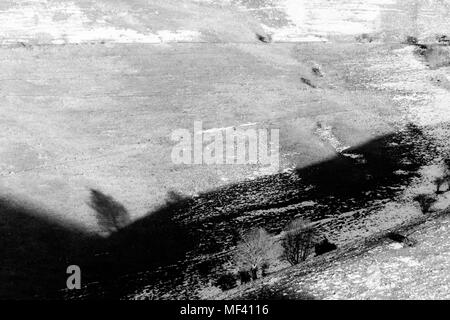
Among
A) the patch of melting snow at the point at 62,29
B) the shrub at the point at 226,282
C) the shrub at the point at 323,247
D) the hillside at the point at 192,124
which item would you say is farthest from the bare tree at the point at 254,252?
the patch of melting snow at the point at 62,29

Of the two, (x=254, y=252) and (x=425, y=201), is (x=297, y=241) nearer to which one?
(x=254, y=252)

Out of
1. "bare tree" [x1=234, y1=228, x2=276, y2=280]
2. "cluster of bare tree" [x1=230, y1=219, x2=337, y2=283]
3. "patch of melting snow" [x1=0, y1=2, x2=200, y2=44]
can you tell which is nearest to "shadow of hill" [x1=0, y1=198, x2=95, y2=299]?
"bare tree" [x1=234, y1=228, x2=276, y2=280]

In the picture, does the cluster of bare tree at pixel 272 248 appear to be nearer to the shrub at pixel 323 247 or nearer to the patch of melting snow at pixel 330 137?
the shrub at pixel 323 247

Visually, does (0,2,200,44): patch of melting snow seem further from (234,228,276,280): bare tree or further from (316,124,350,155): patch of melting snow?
(234,228,276,280): bare tree

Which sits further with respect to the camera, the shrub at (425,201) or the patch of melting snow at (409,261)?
the shrub at (425,201)
